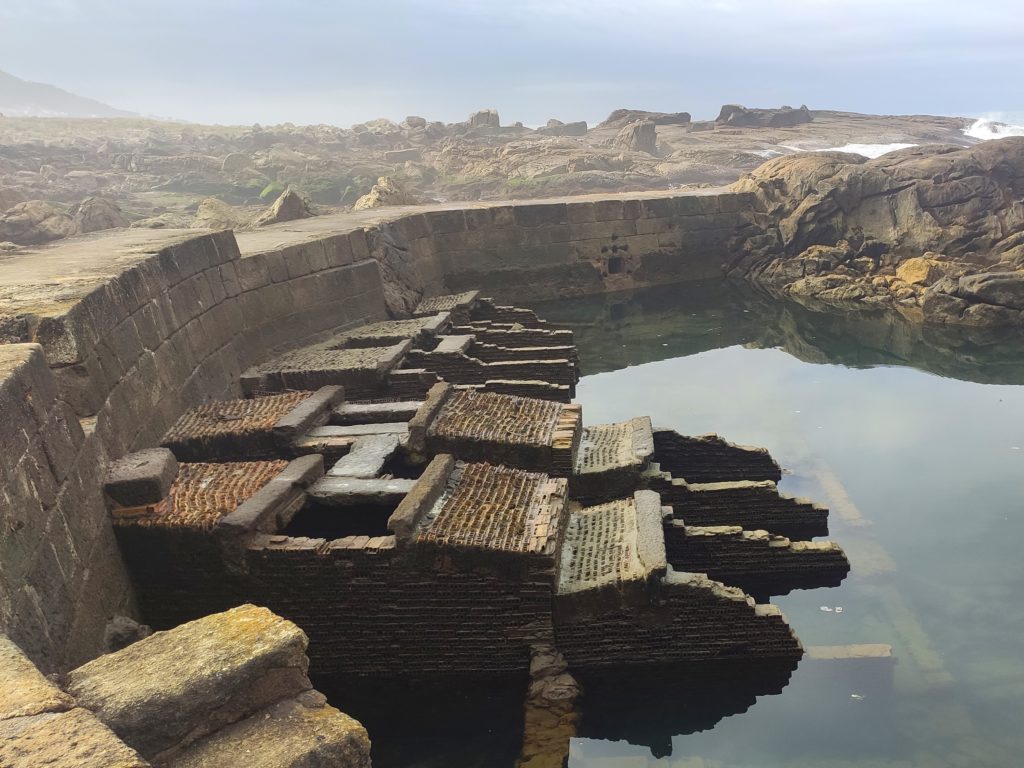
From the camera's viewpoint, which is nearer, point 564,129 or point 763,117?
point 763,117

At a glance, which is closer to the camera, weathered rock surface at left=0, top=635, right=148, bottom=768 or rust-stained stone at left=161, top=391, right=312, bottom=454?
weathered rock surface at left=0, top=635, right=148, bottom=768

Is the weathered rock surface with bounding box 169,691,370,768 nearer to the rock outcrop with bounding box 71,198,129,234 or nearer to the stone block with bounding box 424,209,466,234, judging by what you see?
the stone block with bounding box 424,209,466,234

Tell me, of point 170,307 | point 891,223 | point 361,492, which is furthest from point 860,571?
point 891,223

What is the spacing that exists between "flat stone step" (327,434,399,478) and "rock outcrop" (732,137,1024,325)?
13131 millimetres

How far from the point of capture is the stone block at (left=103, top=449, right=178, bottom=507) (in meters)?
5.74

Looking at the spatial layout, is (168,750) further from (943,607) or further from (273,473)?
(943,607)

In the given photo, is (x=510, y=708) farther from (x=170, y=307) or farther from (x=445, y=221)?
(x=445, y=221)

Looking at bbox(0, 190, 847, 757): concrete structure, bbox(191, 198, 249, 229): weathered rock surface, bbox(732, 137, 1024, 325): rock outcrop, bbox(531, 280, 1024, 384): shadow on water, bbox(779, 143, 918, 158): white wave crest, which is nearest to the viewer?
bbox(0, 190, 847, 757): concrete structure

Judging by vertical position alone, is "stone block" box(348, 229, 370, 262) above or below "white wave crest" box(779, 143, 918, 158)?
below

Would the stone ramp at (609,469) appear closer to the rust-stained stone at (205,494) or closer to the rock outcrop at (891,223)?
the rust-stained stone at (205,494)

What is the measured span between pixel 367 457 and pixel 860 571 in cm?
500

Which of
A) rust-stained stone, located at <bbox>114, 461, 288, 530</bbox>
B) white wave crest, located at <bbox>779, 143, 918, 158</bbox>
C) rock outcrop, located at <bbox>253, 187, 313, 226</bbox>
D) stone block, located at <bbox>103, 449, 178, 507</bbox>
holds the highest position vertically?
white wave crest, located at <bbox>779, 143, 918, 158</bbox>

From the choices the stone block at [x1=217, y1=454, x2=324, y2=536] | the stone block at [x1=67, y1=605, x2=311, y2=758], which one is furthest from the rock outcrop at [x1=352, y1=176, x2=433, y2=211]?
the stone block at [x1=67, y1=605, x2=311, y2=758]

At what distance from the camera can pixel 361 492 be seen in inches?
242
